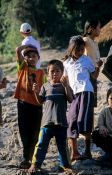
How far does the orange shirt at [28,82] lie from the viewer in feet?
19.7

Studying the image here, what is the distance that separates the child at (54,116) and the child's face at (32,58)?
0.31 m

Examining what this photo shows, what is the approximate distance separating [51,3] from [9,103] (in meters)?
20.1

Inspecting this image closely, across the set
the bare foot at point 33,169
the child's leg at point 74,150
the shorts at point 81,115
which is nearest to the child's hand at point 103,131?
the shorts at point 81,115

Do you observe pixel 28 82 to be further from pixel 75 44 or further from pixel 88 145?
pixel 88 145

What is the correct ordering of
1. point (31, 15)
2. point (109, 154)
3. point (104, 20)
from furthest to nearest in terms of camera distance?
point (31, 15)
point (104, 20)
point (109, 154)

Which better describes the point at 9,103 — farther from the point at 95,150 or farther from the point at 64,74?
the point at 64,74

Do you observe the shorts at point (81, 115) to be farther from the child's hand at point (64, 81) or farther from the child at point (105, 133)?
the child's hand at point (64, 81)

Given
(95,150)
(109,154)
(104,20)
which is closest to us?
(109,154)

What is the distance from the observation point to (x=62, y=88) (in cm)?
575

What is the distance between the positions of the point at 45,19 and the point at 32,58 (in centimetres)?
2590

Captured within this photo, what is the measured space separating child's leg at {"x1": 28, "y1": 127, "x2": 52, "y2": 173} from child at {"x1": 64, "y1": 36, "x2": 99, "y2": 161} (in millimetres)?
464

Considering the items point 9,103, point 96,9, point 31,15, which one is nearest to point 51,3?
point 31,15

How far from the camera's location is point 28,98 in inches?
237

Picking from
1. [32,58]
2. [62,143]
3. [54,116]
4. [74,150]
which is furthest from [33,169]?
[32,58]
